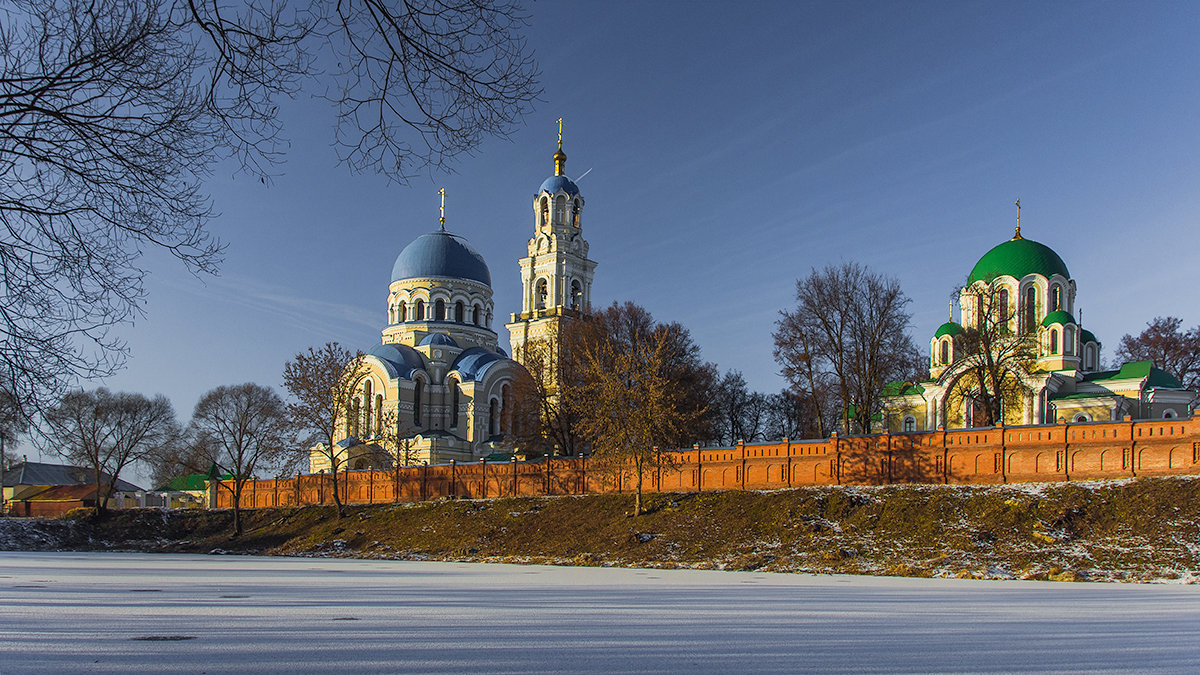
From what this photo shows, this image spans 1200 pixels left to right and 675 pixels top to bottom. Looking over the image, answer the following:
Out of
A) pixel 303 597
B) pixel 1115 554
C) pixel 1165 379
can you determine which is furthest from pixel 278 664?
pixel 1165 379

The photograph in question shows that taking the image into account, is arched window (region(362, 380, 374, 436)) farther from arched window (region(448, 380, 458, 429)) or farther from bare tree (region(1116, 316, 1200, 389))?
bare tree (region(1116, 316, 1200, 389))

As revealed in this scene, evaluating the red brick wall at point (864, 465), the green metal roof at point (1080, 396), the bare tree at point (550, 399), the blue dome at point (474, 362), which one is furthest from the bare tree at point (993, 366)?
the blue dome at point (474, 362)

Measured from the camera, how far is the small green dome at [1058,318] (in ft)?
135

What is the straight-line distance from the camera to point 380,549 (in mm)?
28531

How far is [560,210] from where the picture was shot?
182ft

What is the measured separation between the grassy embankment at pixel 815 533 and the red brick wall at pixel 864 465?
5.58 ft

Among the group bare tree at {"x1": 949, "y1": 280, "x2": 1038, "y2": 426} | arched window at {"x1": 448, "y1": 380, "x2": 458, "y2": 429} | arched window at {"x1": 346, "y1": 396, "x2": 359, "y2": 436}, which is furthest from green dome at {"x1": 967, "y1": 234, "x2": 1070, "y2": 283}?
arched window at {"x1": 346, "y1": 396, "x2": 359, "y2": 436}

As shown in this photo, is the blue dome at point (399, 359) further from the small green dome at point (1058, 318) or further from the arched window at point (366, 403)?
the small green dome at point (1058, 318)

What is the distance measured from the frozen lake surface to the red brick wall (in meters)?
17.0

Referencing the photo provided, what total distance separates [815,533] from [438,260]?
1356 inches

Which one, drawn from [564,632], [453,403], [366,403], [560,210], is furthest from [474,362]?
[564,632]

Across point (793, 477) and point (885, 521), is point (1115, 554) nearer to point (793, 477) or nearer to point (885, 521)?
point (885, 521)

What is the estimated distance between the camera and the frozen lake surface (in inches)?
195

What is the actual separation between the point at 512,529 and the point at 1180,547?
17523 millimetres
